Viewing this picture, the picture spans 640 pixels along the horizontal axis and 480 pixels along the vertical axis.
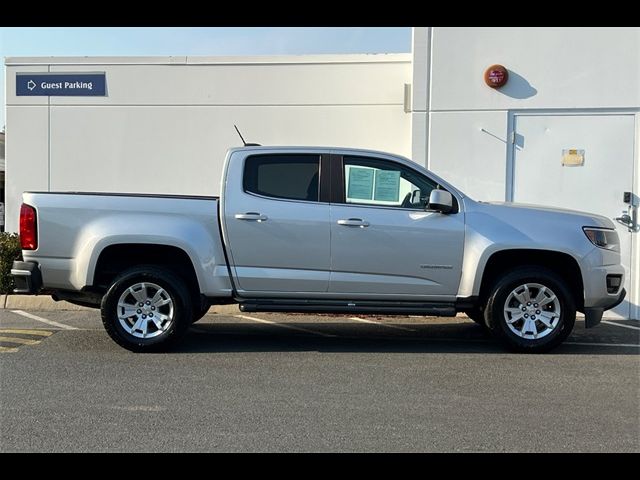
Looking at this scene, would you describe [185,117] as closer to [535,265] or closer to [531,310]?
[535,265]

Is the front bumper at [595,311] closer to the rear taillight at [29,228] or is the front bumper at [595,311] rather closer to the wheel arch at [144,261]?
the wheel arch at [144,261]

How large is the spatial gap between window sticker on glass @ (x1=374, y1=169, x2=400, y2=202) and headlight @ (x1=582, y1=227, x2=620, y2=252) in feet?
6.31

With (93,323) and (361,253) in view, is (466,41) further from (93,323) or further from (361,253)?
(93,323)

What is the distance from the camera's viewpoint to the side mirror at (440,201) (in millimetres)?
5980

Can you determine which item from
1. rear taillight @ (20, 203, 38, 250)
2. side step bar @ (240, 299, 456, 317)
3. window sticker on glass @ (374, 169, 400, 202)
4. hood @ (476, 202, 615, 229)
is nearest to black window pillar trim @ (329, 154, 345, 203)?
window sticker on glass @ (374, 169, 400, 202)

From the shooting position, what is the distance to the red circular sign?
8891 millimetres

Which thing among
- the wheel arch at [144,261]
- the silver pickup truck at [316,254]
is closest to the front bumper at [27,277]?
the silver pickup truck at [316,254]

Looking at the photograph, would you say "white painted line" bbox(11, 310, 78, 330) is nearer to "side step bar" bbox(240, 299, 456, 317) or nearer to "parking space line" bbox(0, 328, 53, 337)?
"parking space line" bbox(0, 328, 53, 337)

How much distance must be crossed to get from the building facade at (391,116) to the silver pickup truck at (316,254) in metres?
2.88

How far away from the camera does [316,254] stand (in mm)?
6117

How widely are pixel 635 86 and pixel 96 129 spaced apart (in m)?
8.61

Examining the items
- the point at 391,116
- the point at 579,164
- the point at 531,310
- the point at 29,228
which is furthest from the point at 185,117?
the point at 531,310

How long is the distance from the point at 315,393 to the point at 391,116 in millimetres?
6302

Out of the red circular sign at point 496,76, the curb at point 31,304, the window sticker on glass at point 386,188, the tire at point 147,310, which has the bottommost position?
the curb at point 31,304
